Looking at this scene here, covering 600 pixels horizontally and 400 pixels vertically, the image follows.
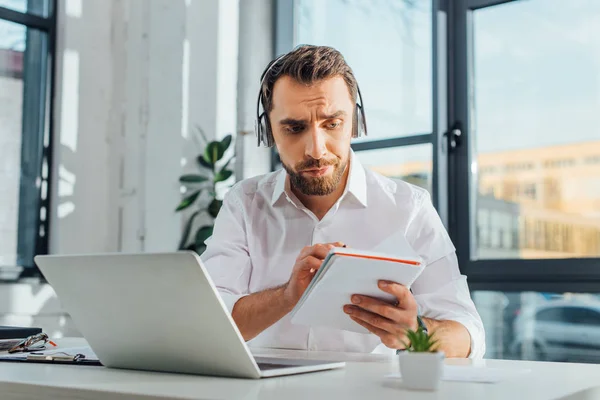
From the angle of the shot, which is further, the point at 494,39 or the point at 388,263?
the point at 494,39

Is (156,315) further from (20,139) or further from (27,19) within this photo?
(27,19)

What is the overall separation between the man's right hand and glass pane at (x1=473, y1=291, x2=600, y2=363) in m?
1.85

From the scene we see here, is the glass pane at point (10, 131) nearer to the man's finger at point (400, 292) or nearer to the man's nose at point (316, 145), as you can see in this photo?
the man's nose at point (316, 145)

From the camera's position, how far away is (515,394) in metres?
0.90

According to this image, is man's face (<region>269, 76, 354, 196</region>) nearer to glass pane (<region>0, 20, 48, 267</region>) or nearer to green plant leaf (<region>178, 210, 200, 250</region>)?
green plant leaf (<region>178, 210, 200, 250</region>)

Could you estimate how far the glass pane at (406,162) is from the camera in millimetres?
3520

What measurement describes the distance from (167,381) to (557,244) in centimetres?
247

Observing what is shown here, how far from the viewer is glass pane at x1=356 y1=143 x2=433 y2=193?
3520 mm

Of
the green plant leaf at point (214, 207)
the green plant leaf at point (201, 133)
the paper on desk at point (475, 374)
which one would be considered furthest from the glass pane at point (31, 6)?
the paper on desk at point (475, 374)

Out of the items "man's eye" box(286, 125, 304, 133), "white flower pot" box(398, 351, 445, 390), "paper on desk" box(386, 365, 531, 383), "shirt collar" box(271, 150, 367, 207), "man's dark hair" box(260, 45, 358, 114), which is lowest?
"paper on desk" box(386, 365, 531, 383)

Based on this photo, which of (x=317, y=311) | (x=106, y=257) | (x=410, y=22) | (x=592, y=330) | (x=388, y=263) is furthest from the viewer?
(x=410, y=22)

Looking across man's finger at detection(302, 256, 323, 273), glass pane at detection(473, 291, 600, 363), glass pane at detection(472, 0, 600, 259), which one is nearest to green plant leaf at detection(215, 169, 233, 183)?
glass pane at detection(472, 0, 600, 259)

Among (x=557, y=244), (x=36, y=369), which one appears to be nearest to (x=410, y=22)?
(x=557, y=244)

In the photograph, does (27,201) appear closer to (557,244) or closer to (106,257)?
(557,244)
